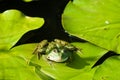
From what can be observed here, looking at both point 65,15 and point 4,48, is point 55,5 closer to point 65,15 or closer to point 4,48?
point 65,15

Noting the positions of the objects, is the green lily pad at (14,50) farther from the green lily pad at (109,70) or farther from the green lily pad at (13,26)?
the green lily pad at (109,70)

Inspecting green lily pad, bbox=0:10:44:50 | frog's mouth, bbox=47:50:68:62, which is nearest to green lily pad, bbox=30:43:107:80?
frog's mouth, bbox=47:50:68:62

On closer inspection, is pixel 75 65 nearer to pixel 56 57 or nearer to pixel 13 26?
pixel 56 57

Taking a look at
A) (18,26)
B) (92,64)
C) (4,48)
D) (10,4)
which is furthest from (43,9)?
(92,64)

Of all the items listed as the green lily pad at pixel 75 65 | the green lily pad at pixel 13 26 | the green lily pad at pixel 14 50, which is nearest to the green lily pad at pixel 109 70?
the green lily pad at pixel 75 65

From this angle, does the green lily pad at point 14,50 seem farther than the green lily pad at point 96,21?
No

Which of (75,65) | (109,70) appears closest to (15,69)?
(75,65)
